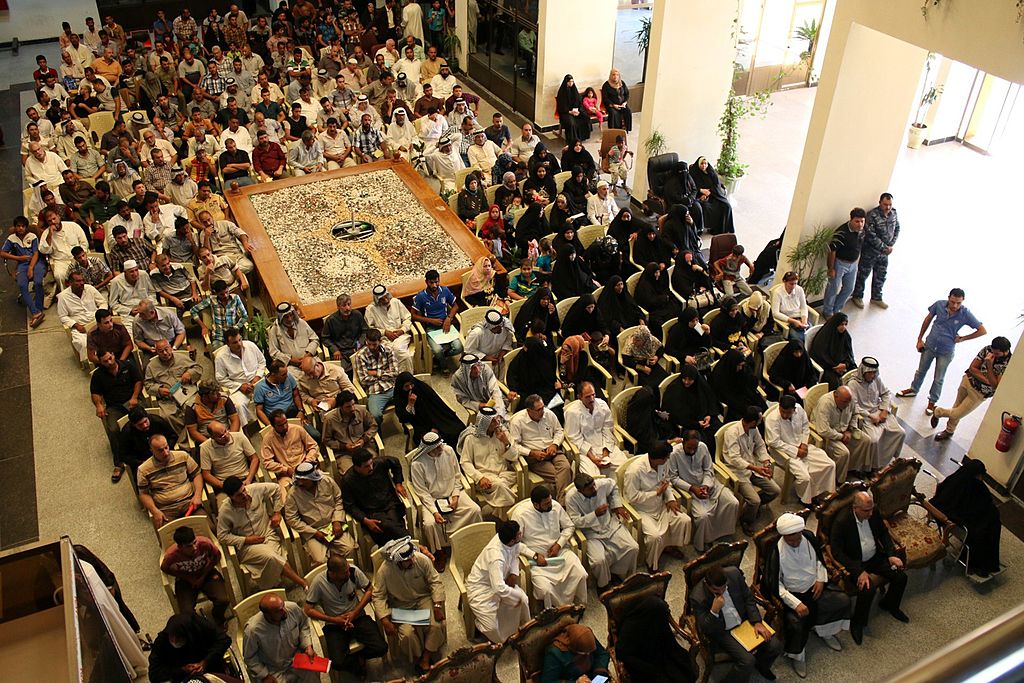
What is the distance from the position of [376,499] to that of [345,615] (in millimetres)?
1075

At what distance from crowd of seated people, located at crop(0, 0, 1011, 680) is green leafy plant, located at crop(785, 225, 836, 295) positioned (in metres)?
0.83

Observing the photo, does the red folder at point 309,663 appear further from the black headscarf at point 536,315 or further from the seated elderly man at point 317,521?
the black headscarf at point 536,315

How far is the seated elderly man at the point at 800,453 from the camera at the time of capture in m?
7.68

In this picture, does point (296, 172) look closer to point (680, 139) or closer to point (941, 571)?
point (680, 139)

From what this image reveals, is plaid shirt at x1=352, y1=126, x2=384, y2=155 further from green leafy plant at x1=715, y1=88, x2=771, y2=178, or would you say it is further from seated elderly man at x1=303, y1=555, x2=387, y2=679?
seated elderly man at x1=303, y1=555, x2=387, y2=679

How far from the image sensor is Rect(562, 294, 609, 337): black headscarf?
9.12 m

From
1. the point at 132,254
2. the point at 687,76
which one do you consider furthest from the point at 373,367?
the point at 687,76

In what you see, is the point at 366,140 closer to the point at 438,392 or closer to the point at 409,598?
the point at 438,392

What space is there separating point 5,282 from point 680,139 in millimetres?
9426

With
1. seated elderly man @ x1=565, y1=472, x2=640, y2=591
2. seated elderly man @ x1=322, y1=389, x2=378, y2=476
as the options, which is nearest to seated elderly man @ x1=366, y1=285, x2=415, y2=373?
seated elderly man @ x1=322, y1=389, x2=378, y2=476

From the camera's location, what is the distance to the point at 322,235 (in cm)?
1130

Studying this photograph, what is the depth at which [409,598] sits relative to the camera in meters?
6.34

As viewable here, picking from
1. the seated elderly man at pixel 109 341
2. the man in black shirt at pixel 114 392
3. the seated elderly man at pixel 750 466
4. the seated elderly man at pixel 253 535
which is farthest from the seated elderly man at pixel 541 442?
the seated elderly man at pixel 109 341

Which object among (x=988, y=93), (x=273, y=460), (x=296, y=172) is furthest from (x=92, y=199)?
(x=988, y=93)
